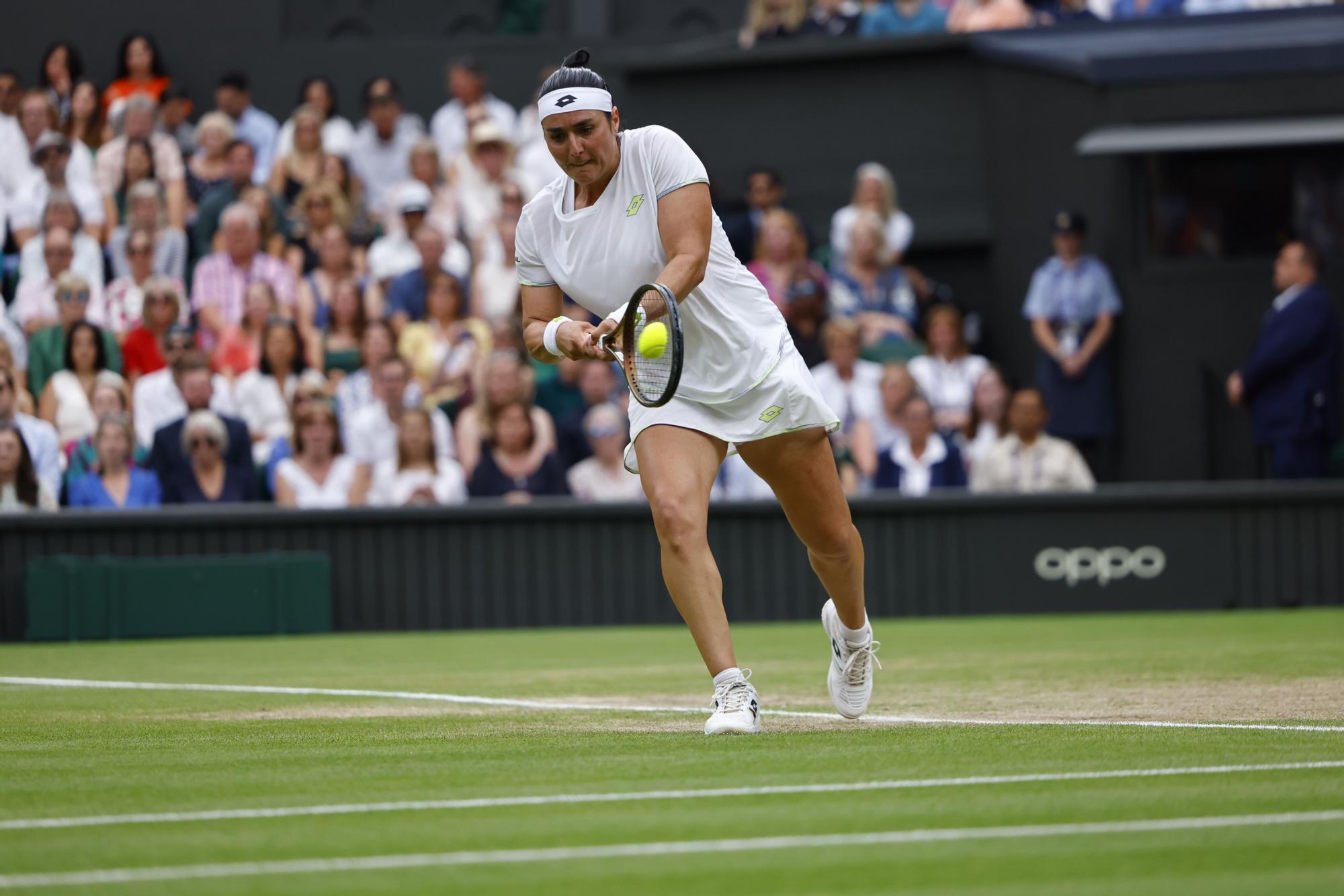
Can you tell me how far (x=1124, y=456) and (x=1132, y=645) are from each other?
17.3 ft

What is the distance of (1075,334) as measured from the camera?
1466 cm

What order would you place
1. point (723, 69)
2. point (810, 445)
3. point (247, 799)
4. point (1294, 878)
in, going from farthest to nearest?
1. point (723, 69)
2. point (810, 445)
3. point (247, 799)
4. point (1294, 878)

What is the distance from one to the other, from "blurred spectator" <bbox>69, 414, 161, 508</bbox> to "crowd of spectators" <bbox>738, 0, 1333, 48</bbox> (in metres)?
7.03

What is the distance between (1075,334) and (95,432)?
6957 mm

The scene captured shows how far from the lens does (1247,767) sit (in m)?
4.78

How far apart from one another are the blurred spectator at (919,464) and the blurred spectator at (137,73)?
280 inches

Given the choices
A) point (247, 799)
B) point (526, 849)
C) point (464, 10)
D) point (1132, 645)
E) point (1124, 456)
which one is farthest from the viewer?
point (464, 10)

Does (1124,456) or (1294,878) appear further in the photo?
(1124,456)

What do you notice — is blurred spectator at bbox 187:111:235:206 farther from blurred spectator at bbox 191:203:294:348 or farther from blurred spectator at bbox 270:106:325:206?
blurred spectator at bbox 191:203:294:348

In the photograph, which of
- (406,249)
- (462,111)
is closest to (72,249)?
(406,249)

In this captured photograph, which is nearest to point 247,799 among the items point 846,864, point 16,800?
point 16,800

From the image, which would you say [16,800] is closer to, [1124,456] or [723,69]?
[1124,456]

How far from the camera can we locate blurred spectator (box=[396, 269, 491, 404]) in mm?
14164

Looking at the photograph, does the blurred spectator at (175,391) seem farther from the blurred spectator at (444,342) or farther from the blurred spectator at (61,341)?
the blurred spectator at (444,342)
